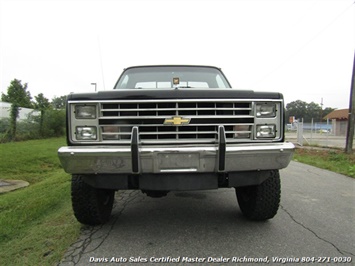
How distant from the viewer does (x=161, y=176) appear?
2.56 m

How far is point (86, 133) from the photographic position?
2561 millimetres

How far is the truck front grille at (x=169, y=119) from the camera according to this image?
2549 mm

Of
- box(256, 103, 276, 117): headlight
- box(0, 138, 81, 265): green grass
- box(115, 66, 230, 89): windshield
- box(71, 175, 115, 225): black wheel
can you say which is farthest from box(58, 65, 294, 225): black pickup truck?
box(115, 66, 230, 89): windshield

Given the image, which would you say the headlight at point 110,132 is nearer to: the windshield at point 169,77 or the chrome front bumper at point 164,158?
the chrome front bumper at point 164,158

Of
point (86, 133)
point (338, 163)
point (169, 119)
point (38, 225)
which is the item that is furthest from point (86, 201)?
point (338, 163)

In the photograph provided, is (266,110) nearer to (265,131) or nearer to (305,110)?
(265,131)

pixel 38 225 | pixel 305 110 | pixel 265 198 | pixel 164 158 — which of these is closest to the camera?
pixel 164 158

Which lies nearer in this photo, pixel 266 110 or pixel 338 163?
pixel 266 110

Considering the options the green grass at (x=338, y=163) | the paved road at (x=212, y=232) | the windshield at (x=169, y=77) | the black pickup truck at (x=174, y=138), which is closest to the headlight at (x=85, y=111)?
the black pickup truck at (x=174, y=138)

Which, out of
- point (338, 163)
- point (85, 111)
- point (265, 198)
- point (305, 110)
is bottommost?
point (338, 163)

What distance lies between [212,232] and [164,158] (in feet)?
3.78

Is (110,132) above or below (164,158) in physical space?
above

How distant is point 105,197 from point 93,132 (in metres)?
1.05

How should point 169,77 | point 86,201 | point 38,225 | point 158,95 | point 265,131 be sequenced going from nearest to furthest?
1. point 158,95
2. point 265,131
3. point 86,201
4. point 38,225
5. point 169,77
